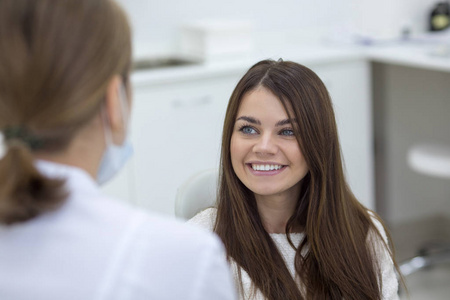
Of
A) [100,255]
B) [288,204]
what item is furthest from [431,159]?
[100,255]

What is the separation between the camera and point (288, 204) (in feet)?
5.62

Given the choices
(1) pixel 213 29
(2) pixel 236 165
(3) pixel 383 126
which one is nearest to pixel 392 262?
(2) pixel 236 165

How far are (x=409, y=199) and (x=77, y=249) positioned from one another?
332 centimetres

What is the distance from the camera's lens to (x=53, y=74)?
2.70 feet

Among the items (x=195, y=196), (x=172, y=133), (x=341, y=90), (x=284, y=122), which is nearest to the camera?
(x=284, y=122)

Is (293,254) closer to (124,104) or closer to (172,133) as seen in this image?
(124,104)

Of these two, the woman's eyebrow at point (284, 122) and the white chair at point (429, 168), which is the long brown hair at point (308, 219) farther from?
the white chair at point (429, 168)

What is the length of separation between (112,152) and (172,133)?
7.10 ft

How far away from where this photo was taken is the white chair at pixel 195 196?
196cm

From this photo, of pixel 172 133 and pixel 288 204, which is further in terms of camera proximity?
pixel 172 133

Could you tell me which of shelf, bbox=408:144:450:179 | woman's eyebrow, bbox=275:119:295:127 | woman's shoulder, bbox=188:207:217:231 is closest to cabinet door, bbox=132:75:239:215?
shelf, bbox=408:144:450:179

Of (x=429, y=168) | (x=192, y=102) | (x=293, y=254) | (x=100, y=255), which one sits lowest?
(x=429, y=168)

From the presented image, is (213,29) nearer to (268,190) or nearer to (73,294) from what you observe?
(268,190)

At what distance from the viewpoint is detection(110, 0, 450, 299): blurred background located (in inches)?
124
